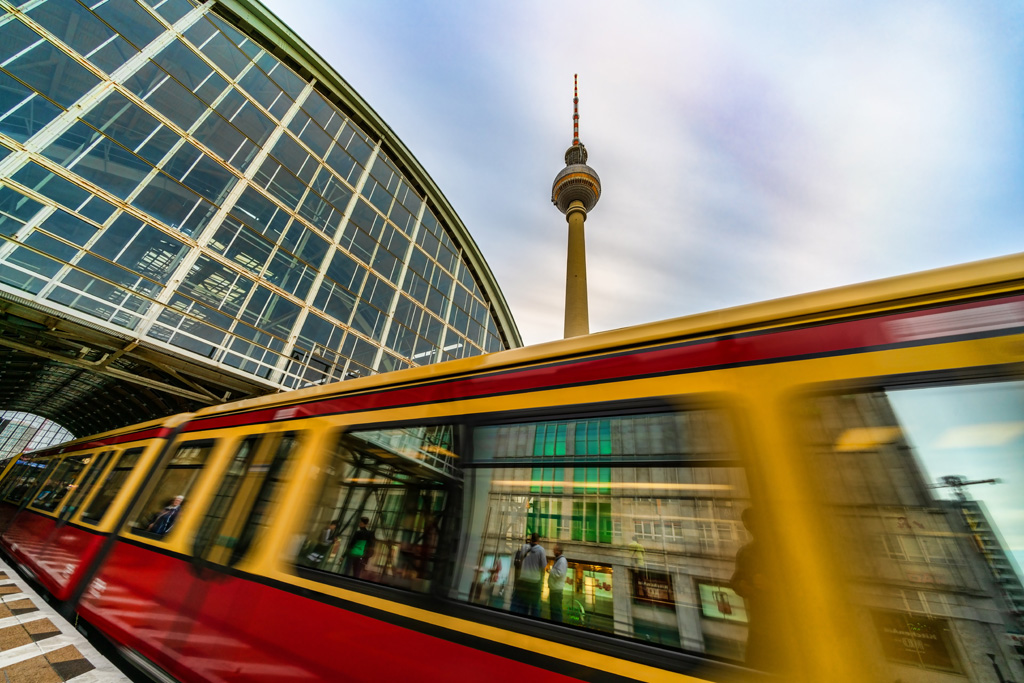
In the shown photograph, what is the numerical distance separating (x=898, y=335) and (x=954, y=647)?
104 cm

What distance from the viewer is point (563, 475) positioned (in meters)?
1.77

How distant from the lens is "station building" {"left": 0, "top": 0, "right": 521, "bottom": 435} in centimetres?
873

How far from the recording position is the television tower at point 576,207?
760 inches

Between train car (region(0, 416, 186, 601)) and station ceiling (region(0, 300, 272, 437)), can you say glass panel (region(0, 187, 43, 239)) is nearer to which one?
station ceiling (region(0, 300, 272, 437))

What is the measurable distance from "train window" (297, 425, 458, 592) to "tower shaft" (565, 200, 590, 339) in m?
14.7

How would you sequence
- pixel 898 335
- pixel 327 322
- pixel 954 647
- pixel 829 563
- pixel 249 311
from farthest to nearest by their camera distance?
1. pixel 327 322
2. pixel 249 311
3. pixel 898 335
4. pixel 829 563
5. pixel 954 647

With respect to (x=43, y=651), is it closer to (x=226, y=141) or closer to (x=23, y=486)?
(x=23, y=486)

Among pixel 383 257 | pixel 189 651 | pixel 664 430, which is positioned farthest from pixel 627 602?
pixel 383 257

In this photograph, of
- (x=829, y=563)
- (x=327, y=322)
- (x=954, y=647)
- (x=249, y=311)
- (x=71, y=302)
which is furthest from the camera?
(x=327, y=322)

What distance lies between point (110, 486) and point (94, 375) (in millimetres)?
12364

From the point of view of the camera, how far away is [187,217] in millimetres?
11102

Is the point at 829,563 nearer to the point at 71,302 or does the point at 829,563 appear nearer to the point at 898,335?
the point at 898,335

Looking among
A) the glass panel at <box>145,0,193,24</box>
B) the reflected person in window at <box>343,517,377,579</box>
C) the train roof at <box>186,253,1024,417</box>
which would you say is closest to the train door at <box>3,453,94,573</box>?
the reflected person in window at <box>343,517,377,579</box>

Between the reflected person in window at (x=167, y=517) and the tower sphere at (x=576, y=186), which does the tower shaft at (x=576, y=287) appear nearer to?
the tower sphere at (x=576, y=186)
